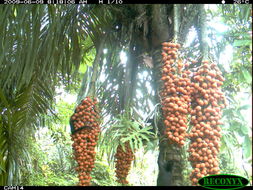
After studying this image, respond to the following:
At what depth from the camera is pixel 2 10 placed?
5.07 ft

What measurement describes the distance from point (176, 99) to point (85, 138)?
446 millimetres

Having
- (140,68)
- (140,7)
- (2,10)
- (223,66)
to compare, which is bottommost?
(223,66)

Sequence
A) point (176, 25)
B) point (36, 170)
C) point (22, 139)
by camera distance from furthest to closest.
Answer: point (36, 170), point (22, 139), point (176, 25)

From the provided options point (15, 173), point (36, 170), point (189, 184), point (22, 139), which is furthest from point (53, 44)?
point (36, 170)

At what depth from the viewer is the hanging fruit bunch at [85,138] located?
46.0 inches

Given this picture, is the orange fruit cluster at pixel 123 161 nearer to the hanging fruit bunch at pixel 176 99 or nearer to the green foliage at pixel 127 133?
the green foliage at pixel 127 133

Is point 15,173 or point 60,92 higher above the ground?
point 60,92

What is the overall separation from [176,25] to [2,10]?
926mm

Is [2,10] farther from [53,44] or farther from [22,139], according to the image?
[22,139]

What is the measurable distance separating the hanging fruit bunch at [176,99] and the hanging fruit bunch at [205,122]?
28 millimetres

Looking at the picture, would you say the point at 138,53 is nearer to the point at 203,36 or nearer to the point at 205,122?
the point at 203,36

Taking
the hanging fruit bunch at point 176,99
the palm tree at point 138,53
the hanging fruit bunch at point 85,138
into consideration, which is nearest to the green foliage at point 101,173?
the palm tree at point 138,53

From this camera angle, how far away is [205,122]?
33.2 inches

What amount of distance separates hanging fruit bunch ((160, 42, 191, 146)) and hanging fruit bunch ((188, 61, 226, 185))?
1.1 inches
